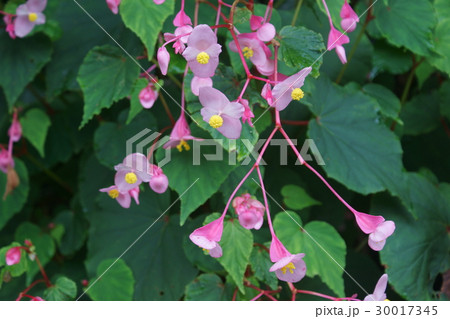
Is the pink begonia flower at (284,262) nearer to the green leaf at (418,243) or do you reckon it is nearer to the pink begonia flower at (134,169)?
the pink begonia flower at (134,169)

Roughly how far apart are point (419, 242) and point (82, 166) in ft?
2.88

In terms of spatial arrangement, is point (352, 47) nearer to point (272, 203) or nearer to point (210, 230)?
point (272, 203)

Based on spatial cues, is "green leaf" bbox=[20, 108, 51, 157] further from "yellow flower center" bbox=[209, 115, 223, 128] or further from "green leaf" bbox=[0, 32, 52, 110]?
"yellow flower center" bbox=[209, 115, 223, 128]

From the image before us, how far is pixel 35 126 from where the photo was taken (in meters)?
1.28

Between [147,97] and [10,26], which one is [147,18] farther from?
[10,26]

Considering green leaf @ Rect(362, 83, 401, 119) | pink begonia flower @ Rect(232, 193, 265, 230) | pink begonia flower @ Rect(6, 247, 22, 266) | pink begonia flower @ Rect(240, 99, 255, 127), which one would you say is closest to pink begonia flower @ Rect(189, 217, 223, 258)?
pink begonia flower @ Rect(232, 193, 265, 230)

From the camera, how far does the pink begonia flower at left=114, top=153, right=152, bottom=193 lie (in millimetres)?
886

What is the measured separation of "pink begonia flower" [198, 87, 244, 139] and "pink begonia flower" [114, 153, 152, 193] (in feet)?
0.59

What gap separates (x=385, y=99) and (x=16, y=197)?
0.97 m

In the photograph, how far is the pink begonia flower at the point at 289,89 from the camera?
77cm

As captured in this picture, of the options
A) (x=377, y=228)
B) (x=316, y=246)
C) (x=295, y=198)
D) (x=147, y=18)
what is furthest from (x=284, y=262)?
(x=147, y=18)

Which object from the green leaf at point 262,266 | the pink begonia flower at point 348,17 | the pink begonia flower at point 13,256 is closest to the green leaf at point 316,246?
the green leaf at point 262,266

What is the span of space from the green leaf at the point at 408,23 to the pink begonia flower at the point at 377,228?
0.48 m

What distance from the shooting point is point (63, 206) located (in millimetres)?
1607
